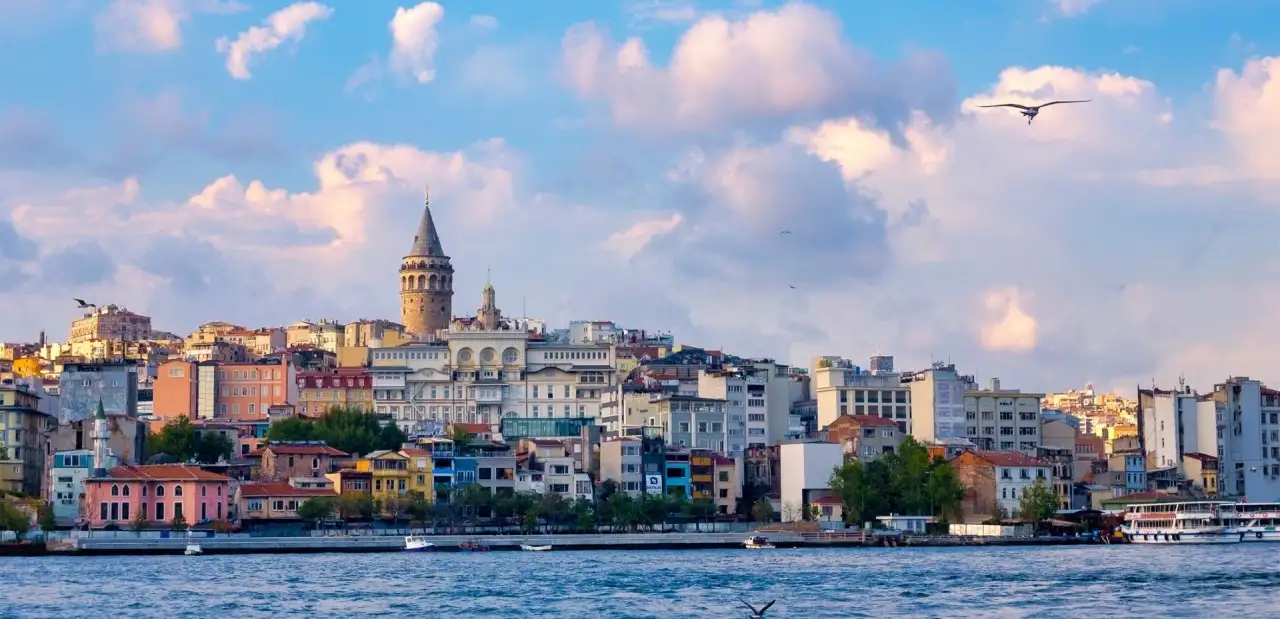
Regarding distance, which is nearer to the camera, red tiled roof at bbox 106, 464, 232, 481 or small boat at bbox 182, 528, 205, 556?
small boat at bbox 182, 528, 205, 556

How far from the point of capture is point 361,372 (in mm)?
116875

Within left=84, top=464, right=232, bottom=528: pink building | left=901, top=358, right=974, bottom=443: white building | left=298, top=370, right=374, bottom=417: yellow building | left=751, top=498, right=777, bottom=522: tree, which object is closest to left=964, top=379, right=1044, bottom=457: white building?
left=901, top=358, right=974, bottom=443: white building

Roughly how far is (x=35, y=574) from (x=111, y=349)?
73.5m

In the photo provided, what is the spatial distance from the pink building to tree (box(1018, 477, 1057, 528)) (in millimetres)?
29517

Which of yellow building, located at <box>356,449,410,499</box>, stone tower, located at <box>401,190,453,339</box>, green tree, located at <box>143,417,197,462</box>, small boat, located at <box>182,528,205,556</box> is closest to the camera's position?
small boat, located at <box>182,528,205,556</box>

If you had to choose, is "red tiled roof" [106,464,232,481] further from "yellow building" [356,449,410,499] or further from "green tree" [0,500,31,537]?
"yellow building" [356,449,410,499]

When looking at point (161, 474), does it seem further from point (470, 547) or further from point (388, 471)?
point (470, 547)

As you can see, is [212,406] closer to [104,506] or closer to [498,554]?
[104,506]

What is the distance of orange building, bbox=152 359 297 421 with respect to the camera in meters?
116

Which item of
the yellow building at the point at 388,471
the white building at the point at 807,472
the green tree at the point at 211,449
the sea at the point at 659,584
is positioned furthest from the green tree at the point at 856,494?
the green tree at the point at 211,449

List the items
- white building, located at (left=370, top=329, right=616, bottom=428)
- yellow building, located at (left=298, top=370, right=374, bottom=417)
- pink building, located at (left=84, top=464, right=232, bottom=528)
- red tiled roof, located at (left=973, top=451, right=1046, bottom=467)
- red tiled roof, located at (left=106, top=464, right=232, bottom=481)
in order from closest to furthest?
pink building, located at (left=84, top=464, right=232, bottom=528)
red tiled roof, located at (left=106, top=464, right=232, bottom=481)
red tiled roof, located at (left=973, top=451, right=1046, bottom=467)
yellow building, located at (left=298, top=370, right=374, bottom=417)
white building, located at (left=370, top=329, right=616, bottom=428)

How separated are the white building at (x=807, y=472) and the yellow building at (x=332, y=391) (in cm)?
2976

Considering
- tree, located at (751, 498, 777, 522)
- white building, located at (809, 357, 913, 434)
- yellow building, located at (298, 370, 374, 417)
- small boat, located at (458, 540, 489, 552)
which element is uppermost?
yellow building, located at (298, 370, 374, 417)

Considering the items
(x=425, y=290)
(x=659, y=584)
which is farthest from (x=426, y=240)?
(x=659, y=584)
